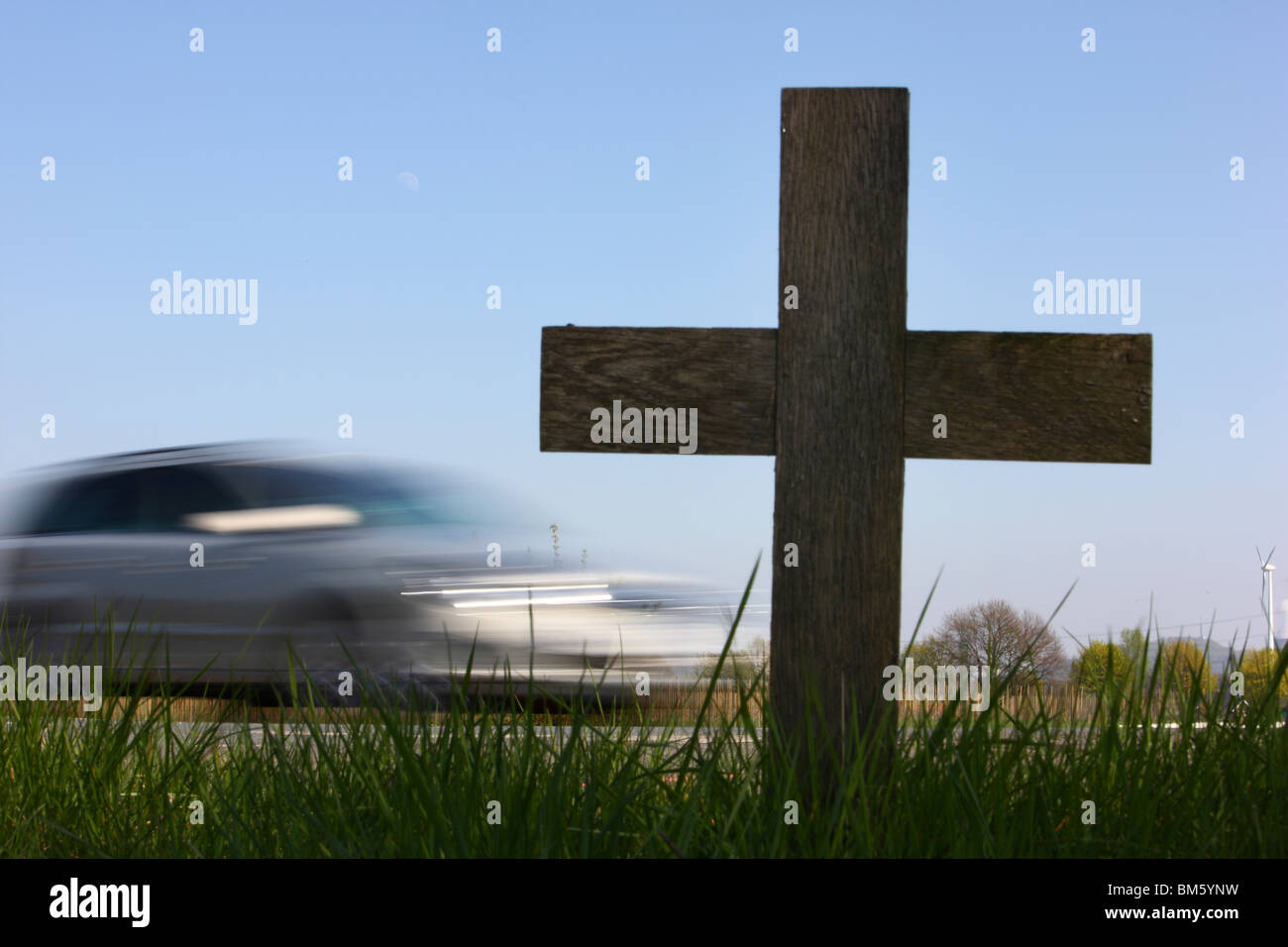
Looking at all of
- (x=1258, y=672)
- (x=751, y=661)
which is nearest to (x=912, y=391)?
(x=751, y=661)

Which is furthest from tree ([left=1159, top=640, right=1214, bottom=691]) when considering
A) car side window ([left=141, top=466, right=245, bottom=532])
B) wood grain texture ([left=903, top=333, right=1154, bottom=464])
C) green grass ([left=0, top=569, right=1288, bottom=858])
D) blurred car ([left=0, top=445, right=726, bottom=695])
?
car side window ([left=141, top=466, right=245, bottom=532])

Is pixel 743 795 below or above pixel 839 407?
below

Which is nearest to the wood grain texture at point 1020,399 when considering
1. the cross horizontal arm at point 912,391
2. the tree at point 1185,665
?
the cross horizontal arm at point 912,391

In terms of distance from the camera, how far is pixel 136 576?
22.2ft

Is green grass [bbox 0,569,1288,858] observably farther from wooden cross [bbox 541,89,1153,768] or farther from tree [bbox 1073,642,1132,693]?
wooden cross [bbox 541,89,1153,768]

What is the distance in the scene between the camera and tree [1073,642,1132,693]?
2.98 m

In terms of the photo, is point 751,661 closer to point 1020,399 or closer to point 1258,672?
point 1020,399

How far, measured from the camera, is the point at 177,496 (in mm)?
7004

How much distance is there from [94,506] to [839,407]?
596 cm

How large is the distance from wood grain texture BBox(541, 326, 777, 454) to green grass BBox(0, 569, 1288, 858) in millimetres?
793

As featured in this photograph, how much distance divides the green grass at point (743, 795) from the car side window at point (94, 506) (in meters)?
4.44

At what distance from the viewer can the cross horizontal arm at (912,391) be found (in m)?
3.01
